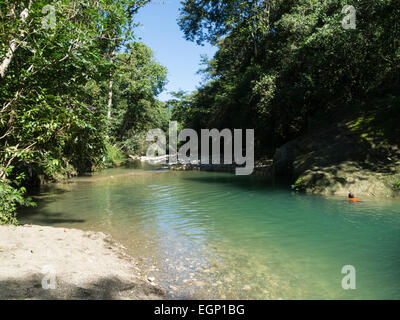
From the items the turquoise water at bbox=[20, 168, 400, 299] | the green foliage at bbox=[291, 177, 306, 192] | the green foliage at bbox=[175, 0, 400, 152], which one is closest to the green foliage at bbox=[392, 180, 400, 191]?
the turquoise water at bbox=[20, 168, 400, 299]

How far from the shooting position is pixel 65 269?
4.75m

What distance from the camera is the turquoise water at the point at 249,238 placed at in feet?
16.1

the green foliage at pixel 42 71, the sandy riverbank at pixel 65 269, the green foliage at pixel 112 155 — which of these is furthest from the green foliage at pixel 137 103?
the sandy riverbank at pixel 65 269

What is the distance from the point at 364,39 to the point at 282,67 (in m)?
6.62

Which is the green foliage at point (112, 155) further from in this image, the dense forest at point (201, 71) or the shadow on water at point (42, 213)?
the shadow on water at point (42, 213)

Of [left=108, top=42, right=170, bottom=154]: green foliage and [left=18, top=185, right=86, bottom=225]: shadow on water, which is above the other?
[left=108, top=42, right=170, bottom=154]: green foliage

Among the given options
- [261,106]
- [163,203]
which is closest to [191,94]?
[261,106]

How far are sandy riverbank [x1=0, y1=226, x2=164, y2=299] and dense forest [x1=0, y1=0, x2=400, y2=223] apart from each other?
1.63 metres

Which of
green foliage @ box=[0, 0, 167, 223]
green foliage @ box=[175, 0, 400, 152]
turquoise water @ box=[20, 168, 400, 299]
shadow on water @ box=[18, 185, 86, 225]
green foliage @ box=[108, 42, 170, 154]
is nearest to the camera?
turquoise water @ box=[20, 168, 400, 299]

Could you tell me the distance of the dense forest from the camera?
23.0 feet

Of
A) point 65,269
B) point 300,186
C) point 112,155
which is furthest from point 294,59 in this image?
point 65,269

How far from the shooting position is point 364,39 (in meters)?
15.9

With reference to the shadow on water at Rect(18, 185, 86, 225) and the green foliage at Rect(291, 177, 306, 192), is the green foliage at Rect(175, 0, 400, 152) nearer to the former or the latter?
the green foliage at Rect(291, 177, 306, 192)
